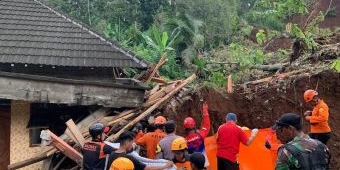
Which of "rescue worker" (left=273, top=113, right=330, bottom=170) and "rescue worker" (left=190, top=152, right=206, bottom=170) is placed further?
"rescue worker" (left=190, top=152, right=206, bottom=170)

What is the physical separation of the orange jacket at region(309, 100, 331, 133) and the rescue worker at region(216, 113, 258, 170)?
3.47ft

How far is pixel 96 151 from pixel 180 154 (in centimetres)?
146

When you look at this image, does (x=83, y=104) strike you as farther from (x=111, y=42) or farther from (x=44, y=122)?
(x=111, y=42)

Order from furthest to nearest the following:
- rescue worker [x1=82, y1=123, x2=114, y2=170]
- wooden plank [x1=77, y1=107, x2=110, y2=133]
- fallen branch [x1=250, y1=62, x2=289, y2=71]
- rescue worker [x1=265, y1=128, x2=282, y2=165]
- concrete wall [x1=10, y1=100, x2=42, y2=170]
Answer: fallen branch [x1=250, y1=62, x2=289, y2=71] → concrete wall [x1=10, y1=100, x2=42, y2=170] → wooden plank [x1=77, y1=107, x2=110, y2=133] → rescue worker [x1=265, y1=128, x2=282, y2=165] → rescue worker [x1=82, y1=123, x2=114, y2=170]

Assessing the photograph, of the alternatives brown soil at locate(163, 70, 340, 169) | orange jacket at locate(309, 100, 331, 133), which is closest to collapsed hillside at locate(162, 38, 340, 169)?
brown soil at locate(163, 70, 340, 169)

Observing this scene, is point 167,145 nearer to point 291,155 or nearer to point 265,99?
point 291,155

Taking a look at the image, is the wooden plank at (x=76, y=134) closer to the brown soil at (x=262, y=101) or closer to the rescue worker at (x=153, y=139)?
the rescue worker at (x=153, y=139)

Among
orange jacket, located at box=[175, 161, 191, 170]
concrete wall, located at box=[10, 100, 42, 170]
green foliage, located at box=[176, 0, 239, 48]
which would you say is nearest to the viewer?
orange jacket, located at box=[175, 161, 191, 170]

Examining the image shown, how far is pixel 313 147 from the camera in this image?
4.21 metres

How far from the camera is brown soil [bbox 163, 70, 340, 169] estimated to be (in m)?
9.54

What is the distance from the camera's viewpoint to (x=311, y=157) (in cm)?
414

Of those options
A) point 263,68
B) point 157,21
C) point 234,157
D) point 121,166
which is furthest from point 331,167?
point 157,21

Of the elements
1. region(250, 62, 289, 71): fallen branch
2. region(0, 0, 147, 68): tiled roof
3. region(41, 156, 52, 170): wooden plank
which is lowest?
region(41, 156, 52, 170): wooden plank

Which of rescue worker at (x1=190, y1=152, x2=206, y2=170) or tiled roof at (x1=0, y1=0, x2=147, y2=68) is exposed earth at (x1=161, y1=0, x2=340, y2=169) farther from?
rescue worker at (x1=190, y1=152, x2=206, y2=170)
